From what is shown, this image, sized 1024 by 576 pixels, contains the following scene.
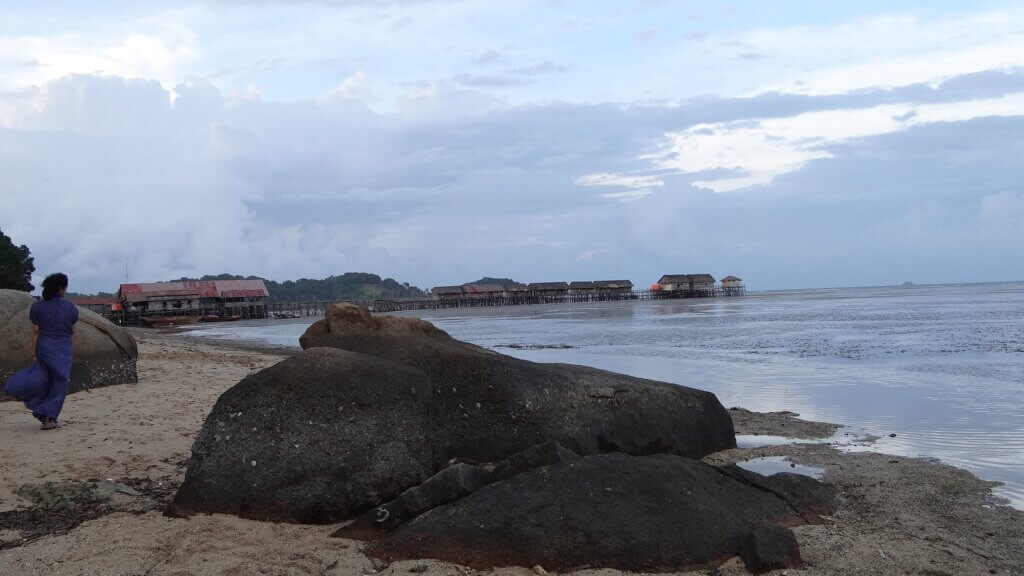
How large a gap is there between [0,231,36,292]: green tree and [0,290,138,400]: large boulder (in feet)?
119

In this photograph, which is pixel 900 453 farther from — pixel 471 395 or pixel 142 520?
pixel 142 520

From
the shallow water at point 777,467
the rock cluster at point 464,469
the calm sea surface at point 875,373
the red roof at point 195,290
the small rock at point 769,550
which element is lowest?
the calm sea surface at point 875,373

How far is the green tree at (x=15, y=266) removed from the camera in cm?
4159

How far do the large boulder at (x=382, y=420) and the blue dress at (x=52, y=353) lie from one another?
2622 mm

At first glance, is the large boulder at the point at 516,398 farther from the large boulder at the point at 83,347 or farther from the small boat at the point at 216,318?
the small boat at the point at 216,318

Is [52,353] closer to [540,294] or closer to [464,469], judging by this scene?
[464,469]

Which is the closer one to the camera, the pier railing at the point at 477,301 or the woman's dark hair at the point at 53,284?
the woman's dark hair at the point at 53,284

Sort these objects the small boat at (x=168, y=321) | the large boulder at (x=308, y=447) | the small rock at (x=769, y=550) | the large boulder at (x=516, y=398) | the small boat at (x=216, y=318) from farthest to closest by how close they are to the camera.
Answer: the small boat at (x=216, y=318), the small boat at (x=168, y=321), the large boulder at (x=516, y=398), the large boulder at (x=308, y=447), the small rock at (x=769, y=550)

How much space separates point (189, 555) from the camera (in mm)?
4406

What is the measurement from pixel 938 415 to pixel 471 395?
7531 millimetres

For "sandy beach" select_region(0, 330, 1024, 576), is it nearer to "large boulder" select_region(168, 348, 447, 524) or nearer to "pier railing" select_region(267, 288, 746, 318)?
"large boulder" select_region(168, 348, 447, 524)

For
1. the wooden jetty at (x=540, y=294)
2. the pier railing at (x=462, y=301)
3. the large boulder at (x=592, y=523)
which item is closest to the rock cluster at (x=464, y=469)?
the large boulder at (x=592, y=523)

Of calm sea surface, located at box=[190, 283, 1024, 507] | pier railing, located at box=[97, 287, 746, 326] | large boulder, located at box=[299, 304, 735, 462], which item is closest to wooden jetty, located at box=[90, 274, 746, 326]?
pier railing, located at box=[97, 287, 746, 326]

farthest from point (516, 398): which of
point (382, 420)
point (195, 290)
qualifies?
point (195, 290)
